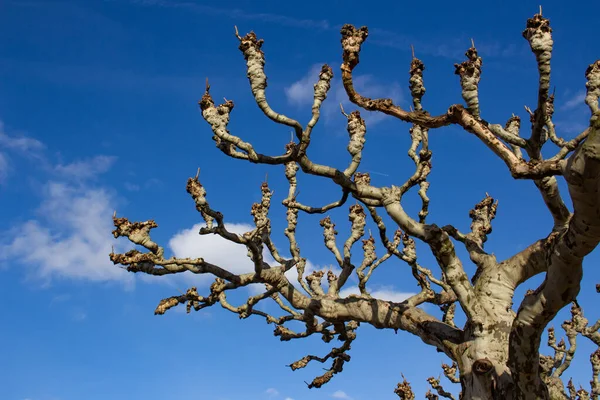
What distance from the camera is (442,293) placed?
11.5 m

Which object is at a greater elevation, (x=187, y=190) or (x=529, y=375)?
(x=187, y=190)

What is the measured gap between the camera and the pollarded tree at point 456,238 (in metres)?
5.93

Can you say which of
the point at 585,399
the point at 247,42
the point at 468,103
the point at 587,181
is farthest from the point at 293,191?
the point at 585,399

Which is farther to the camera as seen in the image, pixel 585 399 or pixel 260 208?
pixel 585 399

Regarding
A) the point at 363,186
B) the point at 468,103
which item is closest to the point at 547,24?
the point at 468,103

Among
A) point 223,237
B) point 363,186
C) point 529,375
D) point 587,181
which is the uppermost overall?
point 363,186

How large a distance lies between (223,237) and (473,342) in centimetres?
409

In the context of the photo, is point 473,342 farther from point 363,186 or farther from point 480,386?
point 363,186

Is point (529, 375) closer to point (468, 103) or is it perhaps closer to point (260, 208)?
point (468, 103)

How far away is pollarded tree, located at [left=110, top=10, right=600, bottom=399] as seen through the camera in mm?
5926

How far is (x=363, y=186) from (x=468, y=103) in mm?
2065

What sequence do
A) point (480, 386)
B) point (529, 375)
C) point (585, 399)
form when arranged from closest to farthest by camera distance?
point (529, 375) < point (480, 386) < point (585, 399)

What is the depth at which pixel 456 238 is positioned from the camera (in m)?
9.82

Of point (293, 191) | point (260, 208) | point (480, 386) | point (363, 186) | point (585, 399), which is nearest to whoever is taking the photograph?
point (480, 386)
